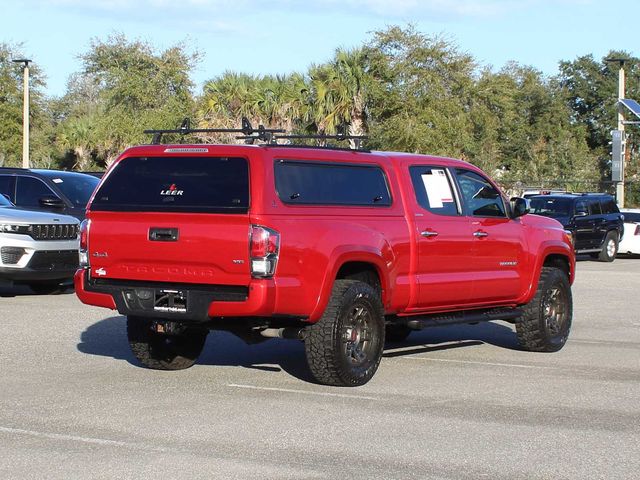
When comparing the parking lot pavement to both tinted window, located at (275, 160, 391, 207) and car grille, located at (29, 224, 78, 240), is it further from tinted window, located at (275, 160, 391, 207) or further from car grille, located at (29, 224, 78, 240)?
car grille, located at (29, 224, 78, 240)

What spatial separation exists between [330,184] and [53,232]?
8.51 m

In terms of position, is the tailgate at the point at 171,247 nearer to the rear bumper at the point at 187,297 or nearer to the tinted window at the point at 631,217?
the rear bumper at the point at 187,297

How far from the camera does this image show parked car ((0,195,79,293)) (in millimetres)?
16766

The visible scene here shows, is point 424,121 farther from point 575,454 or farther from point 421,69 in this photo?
point 575,454

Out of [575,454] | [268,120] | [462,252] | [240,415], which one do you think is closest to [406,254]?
[462,252]

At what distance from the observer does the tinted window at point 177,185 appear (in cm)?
914

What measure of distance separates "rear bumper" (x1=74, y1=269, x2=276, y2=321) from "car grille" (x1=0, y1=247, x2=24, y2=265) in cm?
729

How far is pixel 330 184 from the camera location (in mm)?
9828

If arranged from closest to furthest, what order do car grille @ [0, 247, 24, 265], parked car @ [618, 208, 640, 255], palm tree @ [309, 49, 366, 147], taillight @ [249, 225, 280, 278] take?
taillight @ [249, 225, 280, 278]
car grille @ [0, 247, 24, 265]
parked car @ [618, 208, 640, 255]
palm tree @ [309, 49, 366, 147]

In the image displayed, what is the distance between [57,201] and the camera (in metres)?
17.9

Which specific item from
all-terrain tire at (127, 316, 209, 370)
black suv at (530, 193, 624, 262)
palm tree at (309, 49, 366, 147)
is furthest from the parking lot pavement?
palm tree at (309, 49, 366, 147)

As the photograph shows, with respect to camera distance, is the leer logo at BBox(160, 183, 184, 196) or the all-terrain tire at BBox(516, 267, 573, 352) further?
the all-terrain tire at BBox(516, 267, 573, 352)

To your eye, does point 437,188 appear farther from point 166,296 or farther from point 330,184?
point 166,296

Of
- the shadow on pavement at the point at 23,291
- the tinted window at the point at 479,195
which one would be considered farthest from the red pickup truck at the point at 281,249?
the shadow on pavement at the point at 23,291
